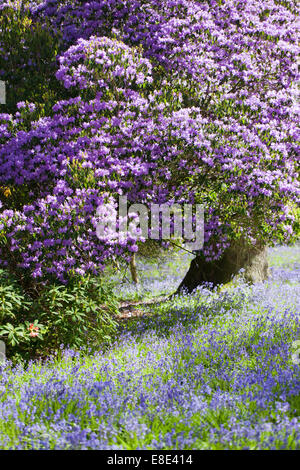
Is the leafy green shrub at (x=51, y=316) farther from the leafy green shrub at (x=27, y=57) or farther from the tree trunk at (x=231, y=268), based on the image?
the tree trunk at (x=231, y=268)

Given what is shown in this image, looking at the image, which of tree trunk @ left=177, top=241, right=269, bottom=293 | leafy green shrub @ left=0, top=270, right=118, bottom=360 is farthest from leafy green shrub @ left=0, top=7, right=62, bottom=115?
tree trunk @ left=177, top=241, right=269, bottom=293

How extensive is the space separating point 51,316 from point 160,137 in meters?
3.86

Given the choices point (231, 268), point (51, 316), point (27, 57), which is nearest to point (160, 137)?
point (51, 316)

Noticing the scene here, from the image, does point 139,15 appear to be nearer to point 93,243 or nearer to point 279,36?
point 279,36

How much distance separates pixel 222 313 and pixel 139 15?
6.83 m

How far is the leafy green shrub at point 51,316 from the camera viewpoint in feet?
26.1

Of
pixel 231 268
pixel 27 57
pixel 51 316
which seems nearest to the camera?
pixel 51 316

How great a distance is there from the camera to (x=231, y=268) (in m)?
13.9

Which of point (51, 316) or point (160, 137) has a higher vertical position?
point (160, 137)

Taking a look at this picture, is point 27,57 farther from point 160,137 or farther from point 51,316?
point 51,316

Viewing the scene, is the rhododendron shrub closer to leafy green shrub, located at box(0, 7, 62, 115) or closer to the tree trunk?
leafy green shrub, located at box(0, 7, 62, 115)

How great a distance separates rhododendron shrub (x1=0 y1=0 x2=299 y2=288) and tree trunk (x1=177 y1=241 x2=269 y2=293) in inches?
129

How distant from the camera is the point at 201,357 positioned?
23.7 ft
